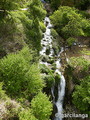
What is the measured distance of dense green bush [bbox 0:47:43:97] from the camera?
15.2 m

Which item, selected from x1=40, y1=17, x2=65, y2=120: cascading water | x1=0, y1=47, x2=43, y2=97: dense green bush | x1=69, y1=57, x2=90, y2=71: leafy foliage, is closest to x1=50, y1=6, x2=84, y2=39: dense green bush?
x1=40, y1=17, x2=65, y2=120: cascading water

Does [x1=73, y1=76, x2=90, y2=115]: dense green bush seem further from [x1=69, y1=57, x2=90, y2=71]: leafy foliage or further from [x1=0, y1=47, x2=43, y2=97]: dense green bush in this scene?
[x1=0, y1=47, x2=43, y2=97]: dense green bush

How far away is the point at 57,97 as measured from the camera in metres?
22.2

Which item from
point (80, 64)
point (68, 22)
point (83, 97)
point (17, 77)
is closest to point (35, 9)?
point (68, 22)

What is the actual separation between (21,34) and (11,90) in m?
13.1

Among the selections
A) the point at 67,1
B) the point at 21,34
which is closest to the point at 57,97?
the point at 21,34

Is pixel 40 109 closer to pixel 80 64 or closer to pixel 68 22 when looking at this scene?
pixel 80 64

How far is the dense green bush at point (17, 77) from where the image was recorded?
600 inches

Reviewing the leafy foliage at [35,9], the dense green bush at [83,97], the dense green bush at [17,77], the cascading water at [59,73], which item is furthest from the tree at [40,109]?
the leafy foliage at [35,9]

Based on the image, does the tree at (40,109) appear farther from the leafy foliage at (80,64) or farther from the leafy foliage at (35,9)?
the leafy foliage at (35,9)

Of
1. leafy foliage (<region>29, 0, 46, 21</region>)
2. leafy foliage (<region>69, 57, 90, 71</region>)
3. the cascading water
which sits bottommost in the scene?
the cascading water

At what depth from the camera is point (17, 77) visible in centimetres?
1530

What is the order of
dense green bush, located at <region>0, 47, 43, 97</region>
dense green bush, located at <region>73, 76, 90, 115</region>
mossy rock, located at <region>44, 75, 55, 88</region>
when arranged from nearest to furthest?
dense green bush, located at <region>0, 47, 43, 97</region>
dense green bush, located at <region>73, 76, 90, 115</region>
mossy rock, located at <region>44, 75, 55, 88</region>

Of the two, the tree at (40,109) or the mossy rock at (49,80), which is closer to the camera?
A: the tree at (40,109)
